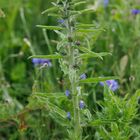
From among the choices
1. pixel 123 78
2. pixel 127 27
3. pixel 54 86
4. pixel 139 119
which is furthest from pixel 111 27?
pixel 139 119

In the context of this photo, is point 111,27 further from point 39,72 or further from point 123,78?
point 39,72

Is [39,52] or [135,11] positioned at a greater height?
[135,11]

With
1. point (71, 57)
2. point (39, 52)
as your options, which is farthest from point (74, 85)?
point (39, 52)

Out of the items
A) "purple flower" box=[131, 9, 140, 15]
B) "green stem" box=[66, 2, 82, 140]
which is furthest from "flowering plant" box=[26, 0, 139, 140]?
"purple flower" box=[131, 9, 140, 15]

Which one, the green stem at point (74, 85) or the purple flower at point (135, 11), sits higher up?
the purple flower at point (135, 11)

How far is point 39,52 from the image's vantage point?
330 cm

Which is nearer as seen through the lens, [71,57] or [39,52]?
[71,57]

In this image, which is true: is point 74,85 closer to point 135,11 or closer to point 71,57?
point 71,57

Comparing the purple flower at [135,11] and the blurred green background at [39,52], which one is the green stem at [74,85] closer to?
the blurred green background at [39,52]

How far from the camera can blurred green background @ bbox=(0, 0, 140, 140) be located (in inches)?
102

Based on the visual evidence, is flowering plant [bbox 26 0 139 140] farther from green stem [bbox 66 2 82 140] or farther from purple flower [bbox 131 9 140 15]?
purple flower [bbox 131 9 140 15]

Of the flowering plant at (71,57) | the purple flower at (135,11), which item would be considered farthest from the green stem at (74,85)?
the purple flower at (135,11)

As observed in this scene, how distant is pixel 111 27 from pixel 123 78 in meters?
0.40

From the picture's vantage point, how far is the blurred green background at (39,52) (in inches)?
102
